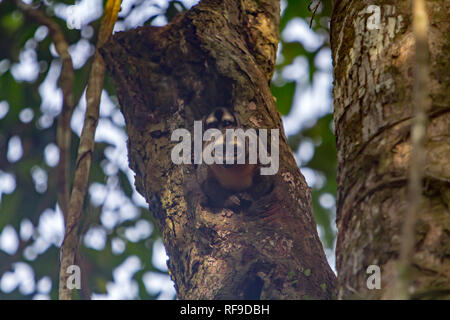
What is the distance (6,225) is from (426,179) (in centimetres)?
291

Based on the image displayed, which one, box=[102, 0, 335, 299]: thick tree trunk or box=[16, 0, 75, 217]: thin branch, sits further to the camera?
box=[16, 0, 75, 217]: thin branch

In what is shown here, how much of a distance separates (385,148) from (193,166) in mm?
952

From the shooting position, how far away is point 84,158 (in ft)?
8.86

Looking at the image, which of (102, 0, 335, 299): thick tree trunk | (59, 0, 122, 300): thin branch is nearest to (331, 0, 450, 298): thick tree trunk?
(102, 0, 335, 299): thick tree trunk

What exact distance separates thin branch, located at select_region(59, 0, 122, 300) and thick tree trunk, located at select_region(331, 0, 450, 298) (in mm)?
1281

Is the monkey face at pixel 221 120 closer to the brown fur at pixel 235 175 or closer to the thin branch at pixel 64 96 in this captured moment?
the brown fur at pixel 235 175

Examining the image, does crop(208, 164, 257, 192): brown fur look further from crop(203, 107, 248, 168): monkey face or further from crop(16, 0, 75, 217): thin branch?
crop(16, 0, 75, 217): thin branch

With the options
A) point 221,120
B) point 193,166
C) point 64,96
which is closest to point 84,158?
point 64,96

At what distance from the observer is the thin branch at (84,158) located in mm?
2312

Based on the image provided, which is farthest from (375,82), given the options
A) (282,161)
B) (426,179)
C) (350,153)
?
(282,161)

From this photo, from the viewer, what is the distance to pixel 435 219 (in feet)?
4.16

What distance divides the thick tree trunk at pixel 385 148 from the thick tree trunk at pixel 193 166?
1.41 feet

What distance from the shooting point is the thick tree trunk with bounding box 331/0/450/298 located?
125 centimetres
